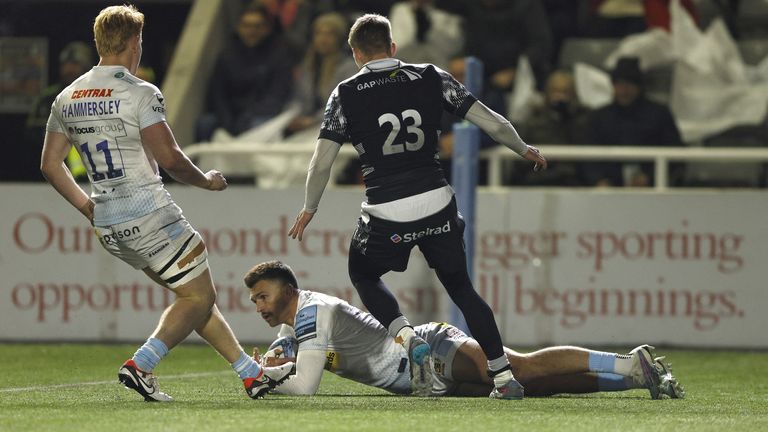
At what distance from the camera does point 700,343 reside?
1274 centimetres

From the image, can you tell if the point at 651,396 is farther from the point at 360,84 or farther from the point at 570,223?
the point at 570,223

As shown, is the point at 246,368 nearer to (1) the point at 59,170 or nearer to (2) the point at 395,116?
(1) the point at 59,170

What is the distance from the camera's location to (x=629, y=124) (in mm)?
13820

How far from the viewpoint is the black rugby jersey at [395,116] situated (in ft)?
→ 25.7

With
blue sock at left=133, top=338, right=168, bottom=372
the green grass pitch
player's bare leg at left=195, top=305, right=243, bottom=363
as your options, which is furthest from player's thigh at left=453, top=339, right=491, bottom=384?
blue sock at left=133, top=338, right=168, bottom=372

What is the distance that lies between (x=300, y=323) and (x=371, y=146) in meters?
0.90

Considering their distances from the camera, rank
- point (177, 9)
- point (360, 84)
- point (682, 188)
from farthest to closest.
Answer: point (177, 9) < point (682, 188) < point (360, 84)

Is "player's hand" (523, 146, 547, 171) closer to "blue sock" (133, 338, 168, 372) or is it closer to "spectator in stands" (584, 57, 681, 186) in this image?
"blue sock" (133, 338, 168, 372)

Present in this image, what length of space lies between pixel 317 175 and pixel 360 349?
35.1 inches

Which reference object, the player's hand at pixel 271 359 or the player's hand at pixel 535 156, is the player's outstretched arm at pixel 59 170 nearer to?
the player's hand at pixel 271 359

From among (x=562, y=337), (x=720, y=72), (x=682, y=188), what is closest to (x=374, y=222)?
(x=562, y=337)

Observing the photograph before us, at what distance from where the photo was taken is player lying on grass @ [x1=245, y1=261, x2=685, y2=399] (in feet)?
25.9

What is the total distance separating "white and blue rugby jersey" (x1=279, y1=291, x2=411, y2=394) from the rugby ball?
3.5 inches

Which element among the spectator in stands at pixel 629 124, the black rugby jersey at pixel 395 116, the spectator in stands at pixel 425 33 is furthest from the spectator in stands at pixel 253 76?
the black rugby jersey at pixel 395 116
